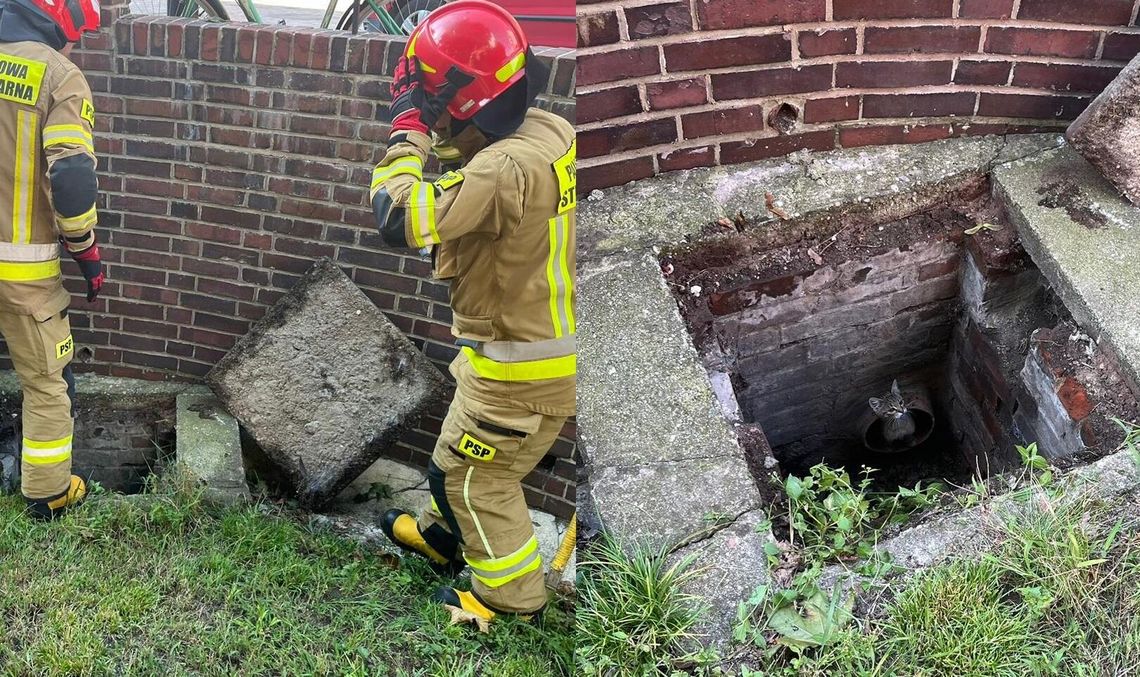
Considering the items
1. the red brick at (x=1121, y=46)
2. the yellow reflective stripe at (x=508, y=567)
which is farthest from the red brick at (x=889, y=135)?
the yellow reflective stripe at (x=508, y=567)

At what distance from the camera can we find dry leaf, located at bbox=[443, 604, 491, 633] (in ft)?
5.53

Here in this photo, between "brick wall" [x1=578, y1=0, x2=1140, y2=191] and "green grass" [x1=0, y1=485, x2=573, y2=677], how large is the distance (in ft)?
4.33

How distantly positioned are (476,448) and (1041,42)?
2119mm

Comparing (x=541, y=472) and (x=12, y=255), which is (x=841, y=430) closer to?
(x=541, y=472)

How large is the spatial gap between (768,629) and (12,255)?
5.27 feet

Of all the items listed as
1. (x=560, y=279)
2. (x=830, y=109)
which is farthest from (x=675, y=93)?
(x=560, y=279)

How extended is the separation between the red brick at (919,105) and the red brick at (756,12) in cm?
34

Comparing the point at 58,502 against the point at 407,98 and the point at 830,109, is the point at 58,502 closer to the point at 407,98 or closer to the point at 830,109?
the point at 407,98

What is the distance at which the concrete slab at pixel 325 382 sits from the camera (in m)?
1.73

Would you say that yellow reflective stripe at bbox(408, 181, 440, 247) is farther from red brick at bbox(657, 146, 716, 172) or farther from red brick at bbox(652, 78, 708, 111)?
red brick at bbox(657, 146, 716, 172)

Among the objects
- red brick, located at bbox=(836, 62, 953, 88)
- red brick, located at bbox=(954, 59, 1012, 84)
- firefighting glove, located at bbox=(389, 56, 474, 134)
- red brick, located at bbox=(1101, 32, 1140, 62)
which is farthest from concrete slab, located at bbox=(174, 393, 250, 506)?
red brick, located at bbox=(1101, 32, 1140, 62)

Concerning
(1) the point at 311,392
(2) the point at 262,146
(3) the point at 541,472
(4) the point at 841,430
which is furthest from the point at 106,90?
(4) the point at 841,430

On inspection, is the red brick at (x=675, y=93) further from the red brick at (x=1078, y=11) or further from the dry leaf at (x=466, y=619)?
the dry leaf at (x=466, y=619)

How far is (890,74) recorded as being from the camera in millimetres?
2607
